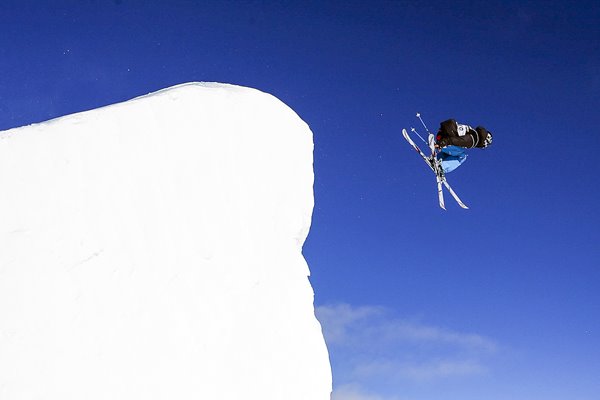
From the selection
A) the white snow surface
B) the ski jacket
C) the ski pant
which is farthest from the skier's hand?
the white snow surface

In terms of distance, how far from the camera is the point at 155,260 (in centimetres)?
734

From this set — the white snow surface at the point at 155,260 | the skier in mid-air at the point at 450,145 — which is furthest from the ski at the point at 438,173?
the white snow surface at the point at 155,260

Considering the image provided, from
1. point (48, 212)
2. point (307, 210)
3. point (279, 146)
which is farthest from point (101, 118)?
point (307, 210)

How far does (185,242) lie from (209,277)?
61 centimetres

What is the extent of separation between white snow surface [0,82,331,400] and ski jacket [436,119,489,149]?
9035 millimetres

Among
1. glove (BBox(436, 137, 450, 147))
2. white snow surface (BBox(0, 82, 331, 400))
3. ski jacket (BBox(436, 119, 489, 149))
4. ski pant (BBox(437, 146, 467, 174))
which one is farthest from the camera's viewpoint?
ski pant (BBox(437, 146, 467, 174))

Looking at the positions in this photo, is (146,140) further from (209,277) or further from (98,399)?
(98,399)

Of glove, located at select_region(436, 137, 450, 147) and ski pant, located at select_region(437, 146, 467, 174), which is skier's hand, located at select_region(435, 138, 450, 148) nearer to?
glove, located at select_region(436, 137, 450, 147)

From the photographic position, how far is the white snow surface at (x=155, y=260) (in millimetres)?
6211

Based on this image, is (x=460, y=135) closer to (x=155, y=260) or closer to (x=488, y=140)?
(x=488, y=140)

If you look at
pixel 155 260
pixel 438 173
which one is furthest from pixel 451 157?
pixel 155 260

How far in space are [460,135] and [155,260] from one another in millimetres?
12661

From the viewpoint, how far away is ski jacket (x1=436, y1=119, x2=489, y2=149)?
17250 millimetres

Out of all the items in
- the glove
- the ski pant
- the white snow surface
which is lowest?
the white snow surface
